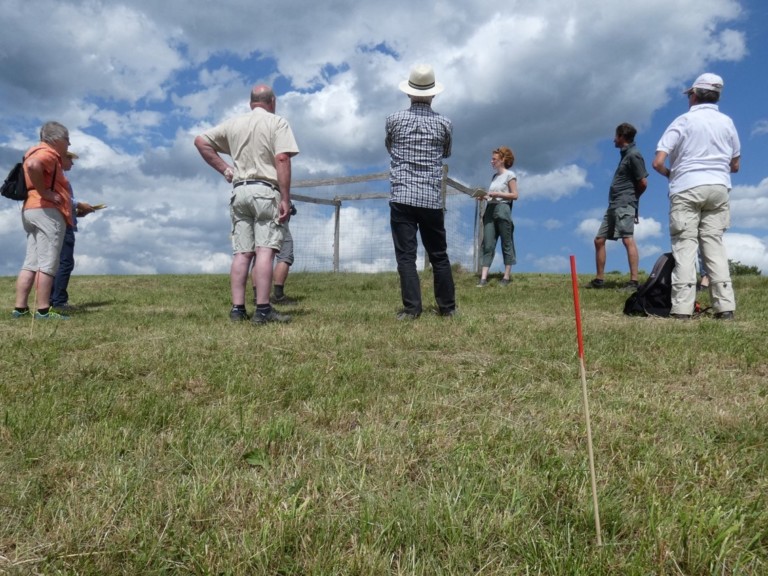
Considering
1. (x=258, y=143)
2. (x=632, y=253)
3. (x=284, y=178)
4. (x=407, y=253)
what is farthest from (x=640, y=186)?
(x=258, y=143)

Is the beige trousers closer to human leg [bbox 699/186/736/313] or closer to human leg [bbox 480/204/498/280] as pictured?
human leg [bbox 699/186/736/313]

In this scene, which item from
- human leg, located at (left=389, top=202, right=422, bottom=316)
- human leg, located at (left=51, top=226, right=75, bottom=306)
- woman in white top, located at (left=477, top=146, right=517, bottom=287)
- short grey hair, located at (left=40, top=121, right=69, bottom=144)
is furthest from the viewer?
woman in white top, located at (left=477, top=146, right=517, bottom=287)

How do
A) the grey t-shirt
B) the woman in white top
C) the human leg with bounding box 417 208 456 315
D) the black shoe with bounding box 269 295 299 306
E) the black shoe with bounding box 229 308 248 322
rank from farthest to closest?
the woman in white top < the grey t-shirt < the black shoe with bounding box 269 295 299 306 < the human leg with bounding box 417 208 456 315 < the black shoe with bounding box 229 308 248 322

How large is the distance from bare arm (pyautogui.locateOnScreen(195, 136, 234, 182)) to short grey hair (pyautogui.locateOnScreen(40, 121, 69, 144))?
1.82 m

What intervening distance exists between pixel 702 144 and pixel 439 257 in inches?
115

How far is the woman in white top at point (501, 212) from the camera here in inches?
378

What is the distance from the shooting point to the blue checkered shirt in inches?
221

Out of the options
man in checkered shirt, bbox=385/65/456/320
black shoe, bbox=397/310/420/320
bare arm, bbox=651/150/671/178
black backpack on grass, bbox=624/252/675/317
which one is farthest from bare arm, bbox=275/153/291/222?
black backpack on grass, bbox=624/252/675/317

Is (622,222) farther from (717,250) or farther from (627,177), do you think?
(717,250)

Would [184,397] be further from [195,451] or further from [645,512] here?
[645,512]

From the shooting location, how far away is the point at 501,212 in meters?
9.79

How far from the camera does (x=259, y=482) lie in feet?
6.31

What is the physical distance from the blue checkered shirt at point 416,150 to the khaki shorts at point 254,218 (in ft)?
3.99

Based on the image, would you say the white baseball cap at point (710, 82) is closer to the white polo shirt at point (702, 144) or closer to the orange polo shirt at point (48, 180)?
the white polo shirt at point (702, 144)
